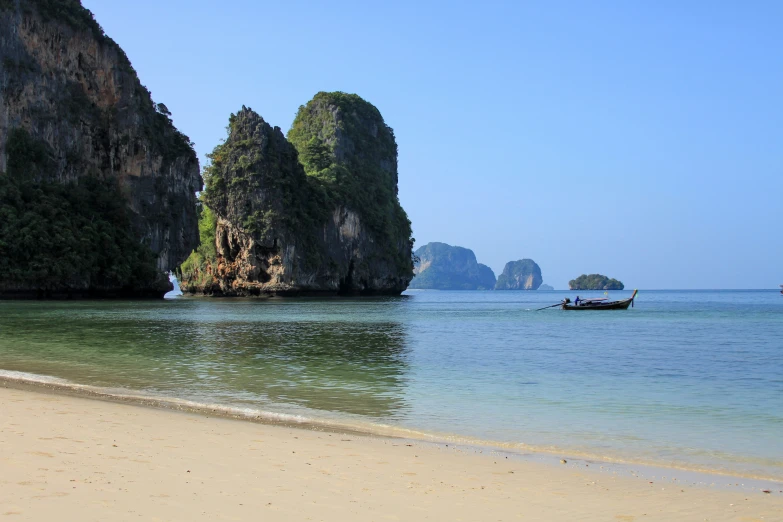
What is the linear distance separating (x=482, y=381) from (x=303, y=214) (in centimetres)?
7033

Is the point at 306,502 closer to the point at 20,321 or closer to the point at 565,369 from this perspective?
the point at 565,369

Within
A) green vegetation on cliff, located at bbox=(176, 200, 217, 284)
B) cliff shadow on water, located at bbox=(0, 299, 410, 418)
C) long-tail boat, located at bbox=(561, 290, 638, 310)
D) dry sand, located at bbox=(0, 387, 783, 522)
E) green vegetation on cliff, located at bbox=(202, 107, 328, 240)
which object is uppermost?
green vegetation on cliff, located at bbox=(202, 107, 328, 240)

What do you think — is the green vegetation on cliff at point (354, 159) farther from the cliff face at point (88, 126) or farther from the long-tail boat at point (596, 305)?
the long-tail boat at point (596, 305)

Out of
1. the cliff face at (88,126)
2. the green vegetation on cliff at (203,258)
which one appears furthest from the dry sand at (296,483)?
the green vegetation on cliff at (203,258)

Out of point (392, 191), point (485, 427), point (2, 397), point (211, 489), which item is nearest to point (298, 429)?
point (485, 427)

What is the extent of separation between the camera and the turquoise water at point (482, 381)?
7984mm

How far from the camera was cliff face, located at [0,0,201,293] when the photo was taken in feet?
190

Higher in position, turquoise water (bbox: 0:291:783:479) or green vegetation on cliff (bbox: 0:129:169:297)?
green vegetation on cliff (bbox: 0:129:169:297)

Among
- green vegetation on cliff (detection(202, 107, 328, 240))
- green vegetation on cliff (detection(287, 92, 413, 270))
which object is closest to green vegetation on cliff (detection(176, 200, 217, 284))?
green vegetation on cliff (detection(202, 107, 328, 240))

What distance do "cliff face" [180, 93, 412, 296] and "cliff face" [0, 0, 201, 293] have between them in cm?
607

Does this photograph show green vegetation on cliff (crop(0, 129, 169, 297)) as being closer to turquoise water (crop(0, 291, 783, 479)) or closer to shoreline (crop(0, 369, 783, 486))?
turquoise water (crop(0, 291, 783, 479))

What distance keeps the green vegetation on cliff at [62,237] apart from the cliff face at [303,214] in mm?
14307

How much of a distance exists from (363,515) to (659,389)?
879 cm

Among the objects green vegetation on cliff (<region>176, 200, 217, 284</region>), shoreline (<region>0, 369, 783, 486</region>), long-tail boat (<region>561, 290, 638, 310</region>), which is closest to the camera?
shoreline (<region>0, 369, 783, 486</region>)
